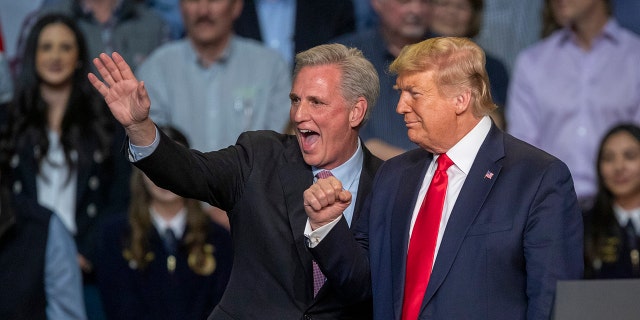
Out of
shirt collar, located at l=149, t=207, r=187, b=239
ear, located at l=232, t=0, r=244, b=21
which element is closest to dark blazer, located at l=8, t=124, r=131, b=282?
shirt collar, located at l=149, t=207, r=187, b=239

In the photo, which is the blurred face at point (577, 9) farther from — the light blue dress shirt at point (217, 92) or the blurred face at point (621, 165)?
the light blue dress shirt at point (217, 92)

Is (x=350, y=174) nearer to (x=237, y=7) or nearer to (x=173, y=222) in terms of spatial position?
(x=173, y=222)

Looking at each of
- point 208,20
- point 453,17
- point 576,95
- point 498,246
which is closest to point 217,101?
point 208,20

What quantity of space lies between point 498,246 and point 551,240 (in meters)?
0.13

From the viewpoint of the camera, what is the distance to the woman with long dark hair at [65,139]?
18.4ft

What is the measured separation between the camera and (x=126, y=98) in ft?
10.1

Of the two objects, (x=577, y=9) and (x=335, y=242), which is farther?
(x=577, y=9)

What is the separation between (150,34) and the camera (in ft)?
20.3

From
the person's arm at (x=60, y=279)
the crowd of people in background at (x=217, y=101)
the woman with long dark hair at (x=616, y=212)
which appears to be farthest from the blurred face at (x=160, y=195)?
the woman with long dark hair at (x=616, y=212)

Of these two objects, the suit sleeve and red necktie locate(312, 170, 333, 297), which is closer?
the suit sleeve

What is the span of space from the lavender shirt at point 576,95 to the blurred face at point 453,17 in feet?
1.12

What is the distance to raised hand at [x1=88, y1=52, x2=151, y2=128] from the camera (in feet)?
10.0

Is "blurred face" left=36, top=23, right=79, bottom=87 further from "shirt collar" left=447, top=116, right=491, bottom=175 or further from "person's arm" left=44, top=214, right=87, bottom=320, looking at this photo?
"shirt collar" left=447, top=116, right=491, bottom=175

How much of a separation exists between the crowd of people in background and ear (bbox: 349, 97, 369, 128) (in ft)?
5.12
